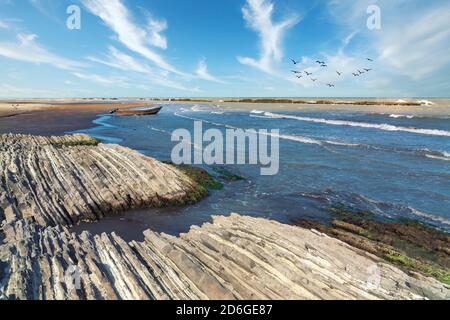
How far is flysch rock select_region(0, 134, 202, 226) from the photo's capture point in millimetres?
12953

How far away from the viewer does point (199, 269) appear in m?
7.46

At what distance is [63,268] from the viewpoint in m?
7.47

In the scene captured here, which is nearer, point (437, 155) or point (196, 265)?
point (196, 265)

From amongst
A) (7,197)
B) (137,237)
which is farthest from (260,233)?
(7,197)

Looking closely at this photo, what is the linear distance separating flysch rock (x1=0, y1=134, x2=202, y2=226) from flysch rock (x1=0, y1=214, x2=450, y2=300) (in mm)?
3630

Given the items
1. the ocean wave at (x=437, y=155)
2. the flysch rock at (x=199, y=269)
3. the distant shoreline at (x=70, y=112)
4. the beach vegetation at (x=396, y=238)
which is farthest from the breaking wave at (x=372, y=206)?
the distant shoreline at (x=70, y=112)

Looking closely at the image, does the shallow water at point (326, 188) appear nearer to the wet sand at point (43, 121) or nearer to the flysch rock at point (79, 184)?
the flysch rock at point (79, 184)

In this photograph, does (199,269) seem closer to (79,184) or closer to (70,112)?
(79,184)

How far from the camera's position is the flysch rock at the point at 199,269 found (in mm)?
6703

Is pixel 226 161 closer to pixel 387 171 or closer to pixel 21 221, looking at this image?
pixel 387 171

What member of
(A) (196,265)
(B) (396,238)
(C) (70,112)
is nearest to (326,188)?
(B) (396,238)

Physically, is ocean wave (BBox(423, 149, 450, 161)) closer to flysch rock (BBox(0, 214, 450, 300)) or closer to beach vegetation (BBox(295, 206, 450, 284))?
beach vegetation (BBox(295, 206, 450, 284))

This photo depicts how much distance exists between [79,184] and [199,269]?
33.8ft

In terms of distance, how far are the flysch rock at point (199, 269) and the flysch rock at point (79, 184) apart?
363cm
